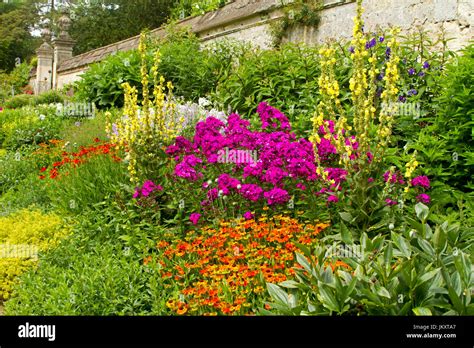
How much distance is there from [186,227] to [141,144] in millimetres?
926

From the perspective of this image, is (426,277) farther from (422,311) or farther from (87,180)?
(87,180)

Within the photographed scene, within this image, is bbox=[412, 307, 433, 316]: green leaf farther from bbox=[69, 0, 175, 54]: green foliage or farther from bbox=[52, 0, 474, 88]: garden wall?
bbox=[69, 0, 175, 54]: green foliage

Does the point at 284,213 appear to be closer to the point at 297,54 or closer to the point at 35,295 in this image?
the point at 35,295

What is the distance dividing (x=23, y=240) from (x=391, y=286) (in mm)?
3616

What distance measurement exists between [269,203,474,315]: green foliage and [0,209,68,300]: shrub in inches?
108

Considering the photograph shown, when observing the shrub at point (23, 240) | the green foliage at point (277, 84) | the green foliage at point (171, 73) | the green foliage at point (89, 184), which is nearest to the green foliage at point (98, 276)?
the shrub at point (23, 240)

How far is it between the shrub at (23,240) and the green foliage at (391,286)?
2.75m

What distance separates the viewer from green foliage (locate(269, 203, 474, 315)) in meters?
2.91

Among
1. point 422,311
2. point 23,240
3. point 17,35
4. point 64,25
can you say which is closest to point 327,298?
point 422,311

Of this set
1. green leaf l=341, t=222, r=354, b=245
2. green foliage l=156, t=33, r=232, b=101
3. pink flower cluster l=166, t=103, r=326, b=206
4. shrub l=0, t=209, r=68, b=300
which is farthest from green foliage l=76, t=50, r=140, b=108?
green leaf l=341, t=222, r=354, b=245

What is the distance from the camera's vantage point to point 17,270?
4840mm

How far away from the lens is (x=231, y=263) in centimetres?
400

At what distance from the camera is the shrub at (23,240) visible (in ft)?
15.9
